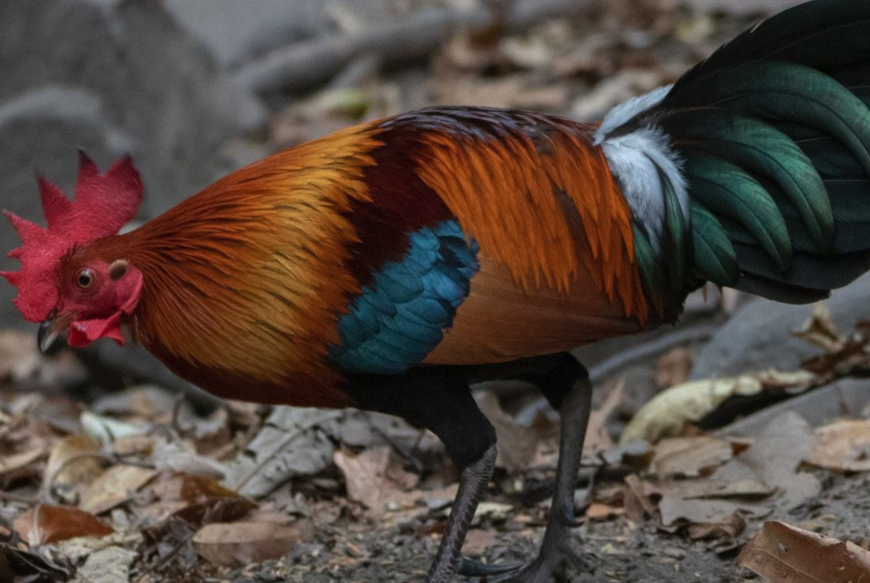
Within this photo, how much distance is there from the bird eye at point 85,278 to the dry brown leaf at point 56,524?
113 centimetres

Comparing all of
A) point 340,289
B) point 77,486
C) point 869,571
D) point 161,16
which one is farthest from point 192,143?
point 869,571

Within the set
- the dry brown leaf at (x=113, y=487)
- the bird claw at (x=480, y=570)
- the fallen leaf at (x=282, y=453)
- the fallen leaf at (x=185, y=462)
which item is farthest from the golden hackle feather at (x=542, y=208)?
the dry brown leaf at (x=113, y=487)

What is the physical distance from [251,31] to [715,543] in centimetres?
745

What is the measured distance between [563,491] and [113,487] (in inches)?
77.7

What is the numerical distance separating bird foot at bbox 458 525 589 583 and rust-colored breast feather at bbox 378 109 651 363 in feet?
2.67

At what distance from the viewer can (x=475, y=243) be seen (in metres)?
3.59

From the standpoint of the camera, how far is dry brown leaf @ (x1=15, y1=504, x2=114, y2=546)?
4.35 m

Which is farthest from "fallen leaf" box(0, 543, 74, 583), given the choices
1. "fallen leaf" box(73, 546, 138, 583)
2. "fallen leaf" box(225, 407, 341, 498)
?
"fallen leaf" box(225, 407, 341, 498)

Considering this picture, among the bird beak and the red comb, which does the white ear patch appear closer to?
the red comb

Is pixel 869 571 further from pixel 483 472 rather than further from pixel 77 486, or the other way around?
pixel 77 486

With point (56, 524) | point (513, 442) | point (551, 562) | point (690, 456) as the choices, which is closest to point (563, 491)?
point (551, 562)

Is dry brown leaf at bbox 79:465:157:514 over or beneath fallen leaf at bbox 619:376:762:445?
beneath

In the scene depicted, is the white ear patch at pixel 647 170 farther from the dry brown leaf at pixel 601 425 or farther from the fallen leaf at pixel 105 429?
the fallen leaf at pixel 105 429

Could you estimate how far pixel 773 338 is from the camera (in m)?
5.62
